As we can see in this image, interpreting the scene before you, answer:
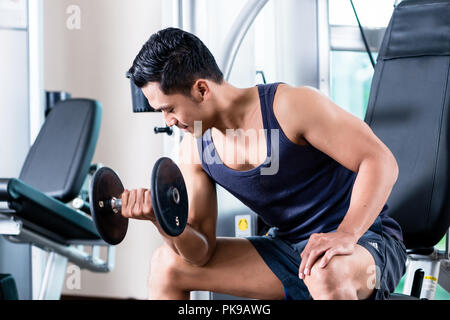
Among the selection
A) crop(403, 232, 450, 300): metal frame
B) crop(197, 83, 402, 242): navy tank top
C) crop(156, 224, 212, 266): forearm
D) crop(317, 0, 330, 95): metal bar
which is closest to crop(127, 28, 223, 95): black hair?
crop(197, 83, 402, 242): navy tank top

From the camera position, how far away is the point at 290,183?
1.26m

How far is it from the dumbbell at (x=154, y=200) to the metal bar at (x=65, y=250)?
0.86 m

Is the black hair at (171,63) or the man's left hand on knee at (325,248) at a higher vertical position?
the black hair at (171,63)

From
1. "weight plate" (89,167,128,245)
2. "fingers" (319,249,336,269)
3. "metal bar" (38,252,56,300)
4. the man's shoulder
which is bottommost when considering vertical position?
"metal bar" (38,252,56,300)

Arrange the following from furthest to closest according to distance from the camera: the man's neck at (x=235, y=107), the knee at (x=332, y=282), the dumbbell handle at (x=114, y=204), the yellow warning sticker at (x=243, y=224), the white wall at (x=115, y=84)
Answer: the white wall at (x=115, y=84) → the yellow warning sticker at (x=243, y=224) → the man's neck at (x=235, y=107) → the dumbbell handle at (x=114, y=204) → the knee at (x=332, y=282)

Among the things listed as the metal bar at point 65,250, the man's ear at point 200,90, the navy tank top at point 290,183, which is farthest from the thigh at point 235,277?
the metal bar at point 65,250

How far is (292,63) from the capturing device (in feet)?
7.08

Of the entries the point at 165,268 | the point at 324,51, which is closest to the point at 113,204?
the point at 165,268

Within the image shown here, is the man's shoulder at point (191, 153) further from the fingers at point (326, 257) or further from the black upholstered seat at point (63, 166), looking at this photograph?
the black upholstered seat at point (63, 166)

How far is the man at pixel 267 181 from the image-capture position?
3.68 ft

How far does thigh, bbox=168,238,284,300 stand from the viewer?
1286mm

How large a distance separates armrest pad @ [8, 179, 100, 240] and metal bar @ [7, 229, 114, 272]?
44mm

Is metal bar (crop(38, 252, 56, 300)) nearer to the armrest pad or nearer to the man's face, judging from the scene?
the armrest pad
